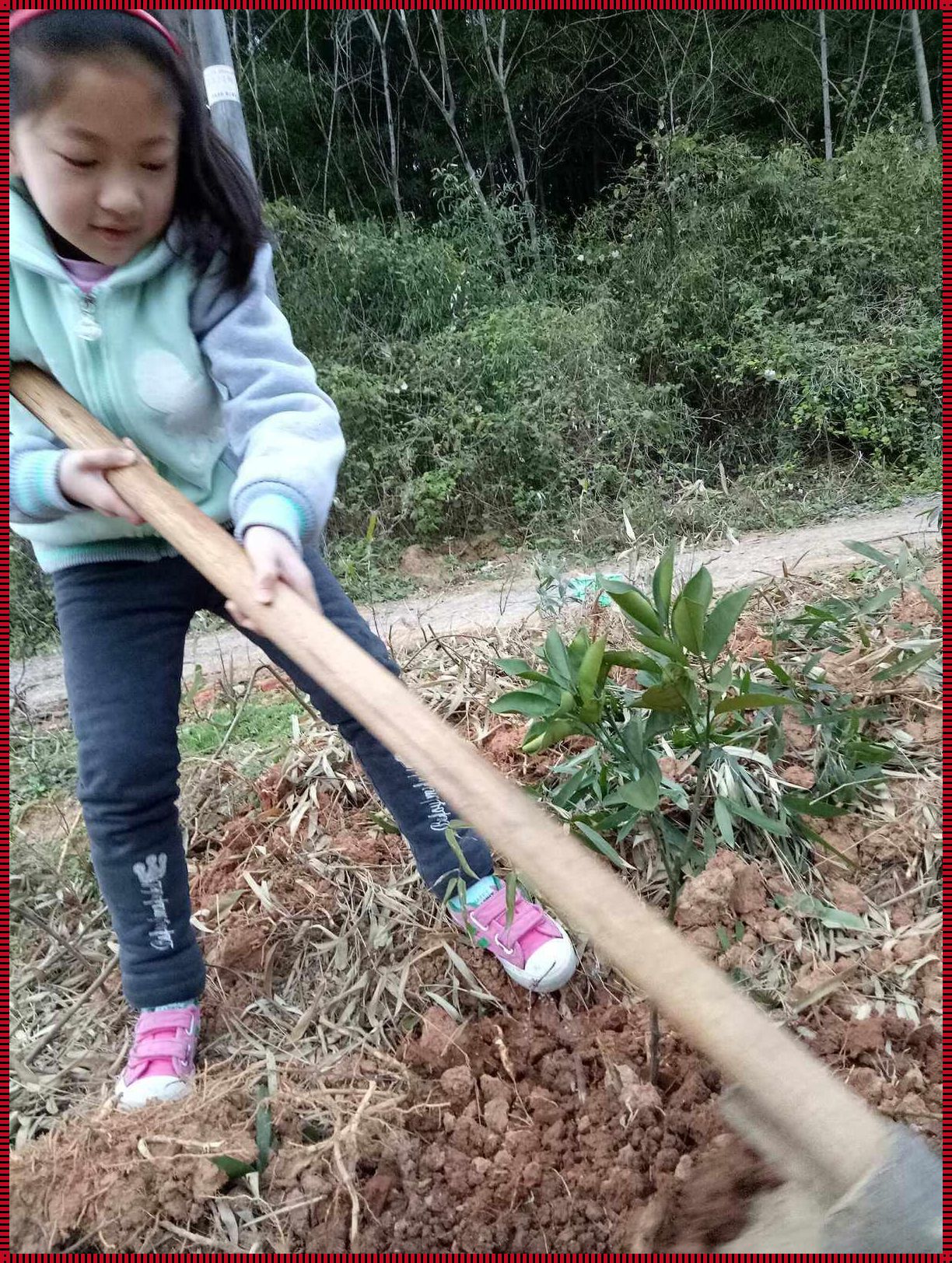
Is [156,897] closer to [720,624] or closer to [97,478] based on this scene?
[97,478]

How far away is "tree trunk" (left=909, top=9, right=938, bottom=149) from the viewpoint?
714cm

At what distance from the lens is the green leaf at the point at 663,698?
3.53 feet

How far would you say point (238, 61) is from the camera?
23.7 feet

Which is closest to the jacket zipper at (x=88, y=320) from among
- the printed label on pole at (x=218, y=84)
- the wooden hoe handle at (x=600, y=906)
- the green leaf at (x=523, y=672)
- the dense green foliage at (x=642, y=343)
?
the wooden hoe handle at (x=600, y=906)

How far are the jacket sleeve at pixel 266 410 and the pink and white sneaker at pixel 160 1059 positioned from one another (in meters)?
0.84

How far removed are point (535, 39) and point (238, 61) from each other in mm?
2890

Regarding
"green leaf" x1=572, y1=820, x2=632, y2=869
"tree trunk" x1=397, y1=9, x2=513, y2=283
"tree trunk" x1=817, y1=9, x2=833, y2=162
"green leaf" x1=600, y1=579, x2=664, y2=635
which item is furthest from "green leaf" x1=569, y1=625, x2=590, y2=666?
"tree trunk" x1=817, y1=9, x2=833, y2=162

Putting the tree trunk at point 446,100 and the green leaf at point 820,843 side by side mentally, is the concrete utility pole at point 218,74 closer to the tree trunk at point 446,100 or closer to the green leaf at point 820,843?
the green leaf at point 820,843

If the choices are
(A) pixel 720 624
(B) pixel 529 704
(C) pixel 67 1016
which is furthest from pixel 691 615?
(C) pixel 67 1016

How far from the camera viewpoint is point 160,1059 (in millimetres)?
1378

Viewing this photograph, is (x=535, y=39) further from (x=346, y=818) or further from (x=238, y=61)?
(x=346, y=818)

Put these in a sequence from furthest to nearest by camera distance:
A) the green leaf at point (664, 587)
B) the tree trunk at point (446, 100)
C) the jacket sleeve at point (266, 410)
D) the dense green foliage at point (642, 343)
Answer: the tree trunk at point (446, 100), the dense green foliage at point (642, 343), the jacket sleeve at point (266, 410), the green leaf at point (664, 587)

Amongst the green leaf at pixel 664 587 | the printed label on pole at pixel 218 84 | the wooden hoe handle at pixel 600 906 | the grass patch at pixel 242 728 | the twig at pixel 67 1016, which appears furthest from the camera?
the printed label on pole at pixel 218 84

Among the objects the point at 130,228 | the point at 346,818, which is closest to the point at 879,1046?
the point at 346,818
